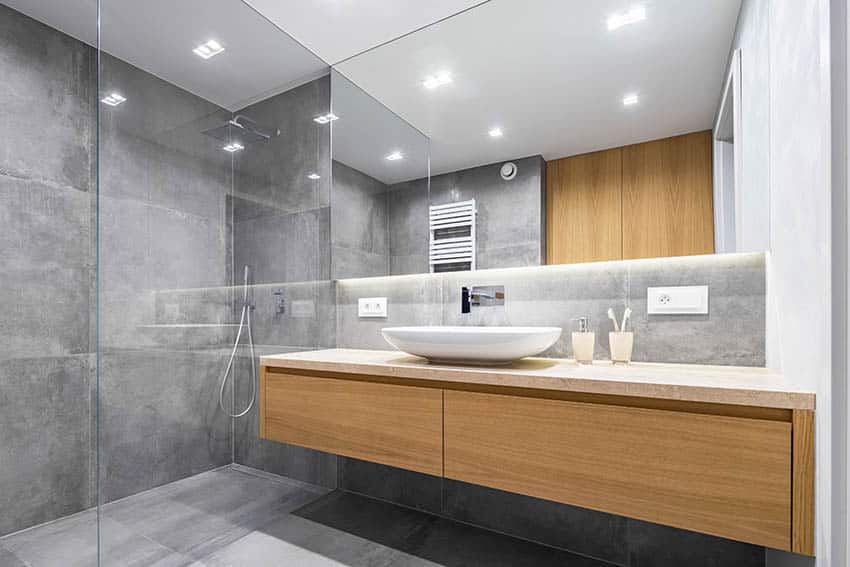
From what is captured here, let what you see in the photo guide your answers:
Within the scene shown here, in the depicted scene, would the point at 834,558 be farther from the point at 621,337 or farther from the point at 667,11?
the point at 667,11

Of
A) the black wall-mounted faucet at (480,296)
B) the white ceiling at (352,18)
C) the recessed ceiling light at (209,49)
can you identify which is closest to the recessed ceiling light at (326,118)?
the white ceiling at (352,18)

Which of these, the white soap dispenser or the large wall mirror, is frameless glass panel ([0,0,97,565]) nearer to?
the large wall mirror

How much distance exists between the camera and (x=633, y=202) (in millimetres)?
1561

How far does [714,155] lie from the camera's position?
1.46m

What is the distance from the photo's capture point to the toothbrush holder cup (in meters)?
1.48

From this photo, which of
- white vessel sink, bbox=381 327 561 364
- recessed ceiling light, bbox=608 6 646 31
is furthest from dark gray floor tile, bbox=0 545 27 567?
recessed ceiling light, bbox=608 6 646 31

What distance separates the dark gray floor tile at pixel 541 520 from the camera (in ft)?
5.24

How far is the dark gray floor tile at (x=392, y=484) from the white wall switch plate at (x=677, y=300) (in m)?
1.21

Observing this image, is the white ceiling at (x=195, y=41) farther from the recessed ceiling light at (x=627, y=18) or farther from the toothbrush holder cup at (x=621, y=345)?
the toothbrush holder cup at (x=621, y=345)

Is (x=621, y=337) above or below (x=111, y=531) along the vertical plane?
above

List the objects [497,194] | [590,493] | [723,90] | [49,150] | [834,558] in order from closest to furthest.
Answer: [834,558], [590,493], [723,90], [497,194], [49,150]

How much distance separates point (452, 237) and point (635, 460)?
47.0 inches

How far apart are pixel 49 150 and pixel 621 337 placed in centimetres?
256

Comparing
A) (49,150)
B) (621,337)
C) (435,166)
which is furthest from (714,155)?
(49,150)
